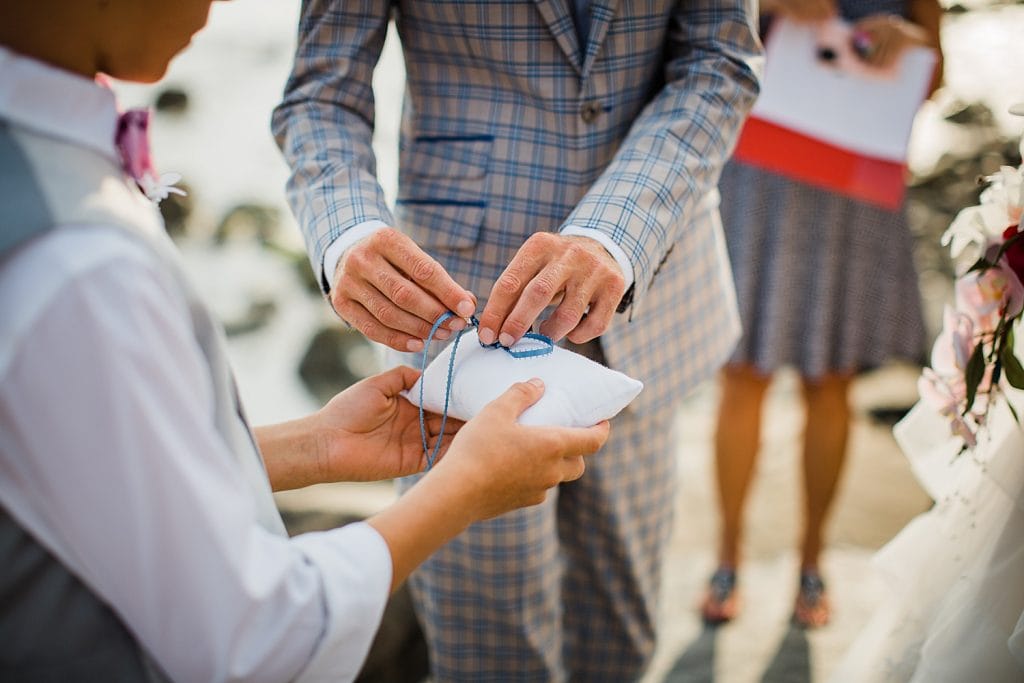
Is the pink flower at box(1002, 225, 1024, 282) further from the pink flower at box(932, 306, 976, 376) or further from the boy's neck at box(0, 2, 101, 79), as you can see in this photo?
the boy's neck at box(0, 2, 101, 79)

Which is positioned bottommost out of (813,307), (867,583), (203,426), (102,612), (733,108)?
(867,583)

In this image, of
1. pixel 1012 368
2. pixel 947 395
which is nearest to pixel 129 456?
pixel 1012 368

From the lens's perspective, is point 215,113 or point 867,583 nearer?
point 867,583

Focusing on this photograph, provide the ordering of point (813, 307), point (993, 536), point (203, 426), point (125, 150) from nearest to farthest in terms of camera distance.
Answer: point (203, 426) < point (125, 150) < point (993, 536) < point (813, 307)

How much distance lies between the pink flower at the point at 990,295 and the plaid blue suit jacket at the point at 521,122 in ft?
1.56

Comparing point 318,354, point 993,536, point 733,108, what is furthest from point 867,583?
point 318,354

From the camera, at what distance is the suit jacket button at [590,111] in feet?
5.05

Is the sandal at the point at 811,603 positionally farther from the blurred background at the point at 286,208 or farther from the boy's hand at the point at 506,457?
the boy's hand at the point at 506,457

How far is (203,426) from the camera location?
0.84 meters

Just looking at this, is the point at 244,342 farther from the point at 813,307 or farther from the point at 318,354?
the point at 813,307

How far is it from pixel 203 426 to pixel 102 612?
0.77 feet

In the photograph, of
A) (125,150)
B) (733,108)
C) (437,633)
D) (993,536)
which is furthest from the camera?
(437,633)

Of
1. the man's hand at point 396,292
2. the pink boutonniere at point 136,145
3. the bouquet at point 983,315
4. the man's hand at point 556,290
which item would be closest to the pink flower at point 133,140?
the pink boutonniere at point 136,145

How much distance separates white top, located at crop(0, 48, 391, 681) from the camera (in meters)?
0.78
